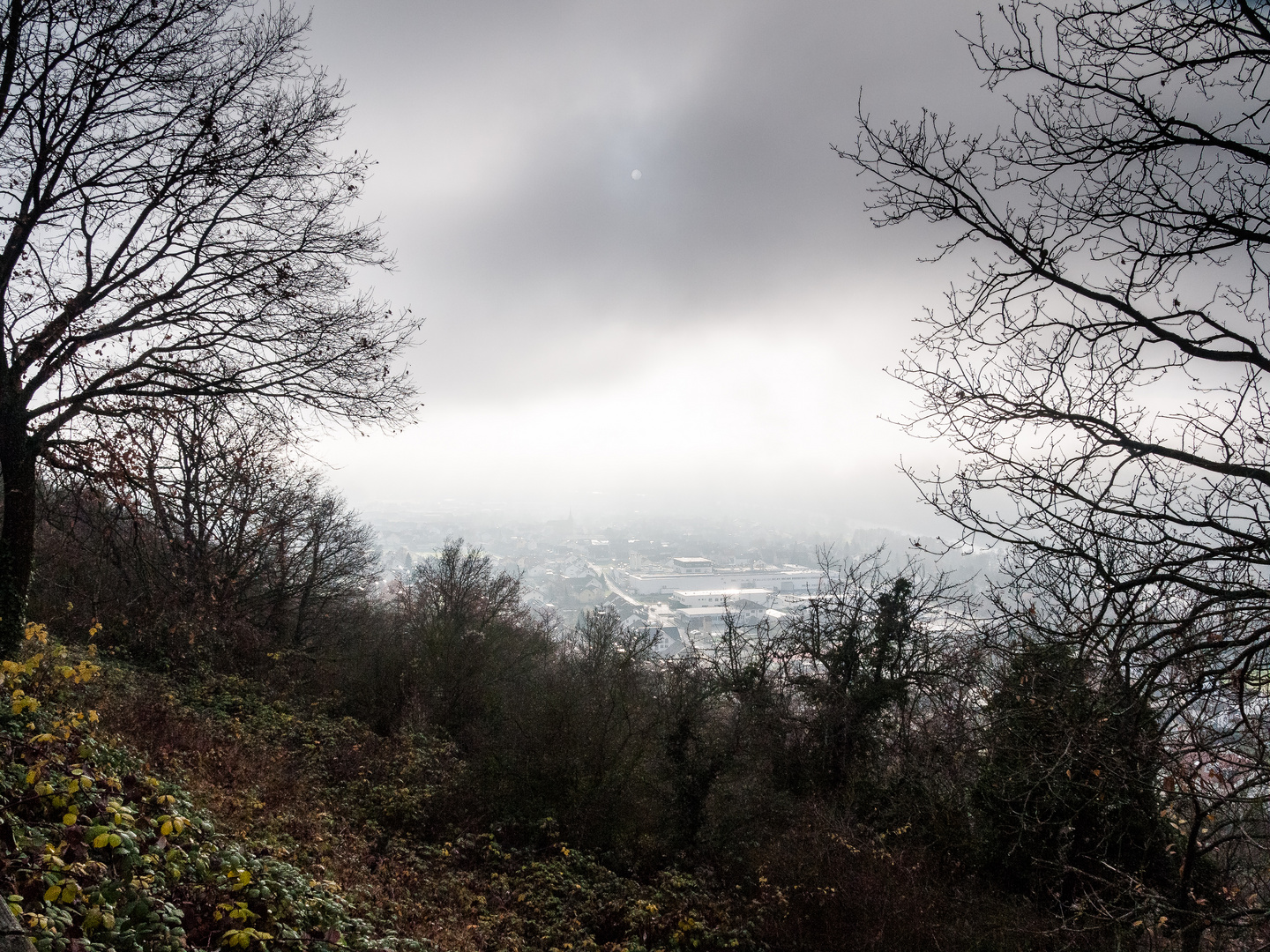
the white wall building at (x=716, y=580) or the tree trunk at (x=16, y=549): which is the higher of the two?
the white wall building at (x=716, y=580)

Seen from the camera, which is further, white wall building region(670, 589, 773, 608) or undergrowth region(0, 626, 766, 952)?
white wall building region(670, 589, 773, 608)

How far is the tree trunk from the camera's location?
6246mm

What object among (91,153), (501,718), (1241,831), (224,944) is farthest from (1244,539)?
(501,718)

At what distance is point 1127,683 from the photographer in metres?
4.19

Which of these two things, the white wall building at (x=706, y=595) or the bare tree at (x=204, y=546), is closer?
the bare tree at (x=204, y=546)

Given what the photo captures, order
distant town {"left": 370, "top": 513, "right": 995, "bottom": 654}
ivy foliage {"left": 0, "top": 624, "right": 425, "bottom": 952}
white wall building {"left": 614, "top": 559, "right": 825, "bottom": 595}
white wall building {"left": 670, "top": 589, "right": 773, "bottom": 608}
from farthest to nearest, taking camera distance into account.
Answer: white wall building {"left": 614, "top": 559, "right": 825, "bottom": 595}, white wall building {"left": 670, "top": 589, "right": 773, "bottom": 608}, distant town {"left": 370, "top": 513, "right": 995, "bottom": 654}, ivy foliage {"left": 0, "top": 624, "right": 425, "bottom": 952}

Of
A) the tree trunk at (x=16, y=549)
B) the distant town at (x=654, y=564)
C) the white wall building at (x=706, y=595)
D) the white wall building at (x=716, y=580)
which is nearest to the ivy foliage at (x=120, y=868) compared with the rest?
the tree trunk at (x=16, y=549)

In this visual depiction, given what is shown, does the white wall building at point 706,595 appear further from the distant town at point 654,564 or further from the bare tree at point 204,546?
the bare tree at point 204,546

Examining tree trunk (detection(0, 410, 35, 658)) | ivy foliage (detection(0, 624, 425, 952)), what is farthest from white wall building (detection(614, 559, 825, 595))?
tree trunk (detection(0, 410, 35, 658))

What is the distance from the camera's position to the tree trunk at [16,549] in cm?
625

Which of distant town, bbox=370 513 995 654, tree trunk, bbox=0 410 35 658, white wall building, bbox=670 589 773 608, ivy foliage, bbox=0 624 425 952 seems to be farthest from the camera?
white wall building, bbox=670 589 773 608

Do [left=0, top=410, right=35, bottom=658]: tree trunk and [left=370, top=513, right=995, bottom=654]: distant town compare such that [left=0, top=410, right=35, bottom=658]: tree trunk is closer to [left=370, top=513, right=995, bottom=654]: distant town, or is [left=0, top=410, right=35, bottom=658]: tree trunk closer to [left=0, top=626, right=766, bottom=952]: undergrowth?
[left=0, top=626, right=766, bottom=952]: undergrowth

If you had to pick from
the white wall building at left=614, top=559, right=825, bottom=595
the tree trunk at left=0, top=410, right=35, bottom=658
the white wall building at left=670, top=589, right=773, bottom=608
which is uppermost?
the white wall building at left=614, top=559, right=825, bottom=595

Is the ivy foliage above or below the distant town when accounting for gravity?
below
